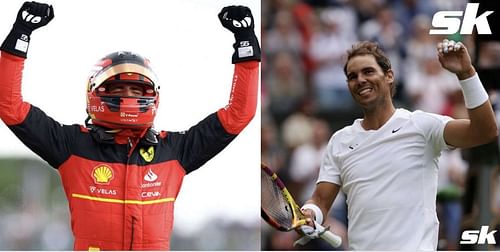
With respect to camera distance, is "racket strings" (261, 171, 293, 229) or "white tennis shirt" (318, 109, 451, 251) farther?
"racket strings" (261, 171, 293, 229)

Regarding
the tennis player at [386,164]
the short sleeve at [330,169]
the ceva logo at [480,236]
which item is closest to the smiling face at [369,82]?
the tennis player at [386,164]

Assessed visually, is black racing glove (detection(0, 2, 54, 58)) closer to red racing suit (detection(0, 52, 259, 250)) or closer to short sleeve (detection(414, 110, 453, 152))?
red racing suit (detection(0, 52, 259, 250))

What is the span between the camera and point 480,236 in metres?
→ 8.30

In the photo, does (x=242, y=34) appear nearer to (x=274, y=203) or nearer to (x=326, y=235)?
(x=274, y=203)

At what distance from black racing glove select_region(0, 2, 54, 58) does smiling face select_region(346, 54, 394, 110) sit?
6.04 feet

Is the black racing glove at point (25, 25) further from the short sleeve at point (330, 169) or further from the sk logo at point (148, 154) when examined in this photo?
the short sleeve at point (330, 169)

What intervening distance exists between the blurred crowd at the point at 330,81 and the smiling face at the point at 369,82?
3065 millimetres

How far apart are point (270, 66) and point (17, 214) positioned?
13.9ft

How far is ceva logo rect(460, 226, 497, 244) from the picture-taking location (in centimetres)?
821

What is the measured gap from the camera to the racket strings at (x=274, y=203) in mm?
6750

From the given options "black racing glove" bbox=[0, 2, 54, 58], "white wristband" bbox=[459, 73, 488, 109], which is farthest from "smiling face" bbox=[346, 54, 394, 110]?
"black racing glove" bbox=[0, 2, 54, 58]

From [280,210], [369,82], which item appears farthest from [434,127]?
[280,210]

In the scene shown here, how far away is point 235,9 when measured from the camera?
22.1ft

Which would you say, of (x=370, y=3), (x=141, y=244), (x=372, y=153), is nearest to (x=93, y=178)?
(x=141, y=244)
